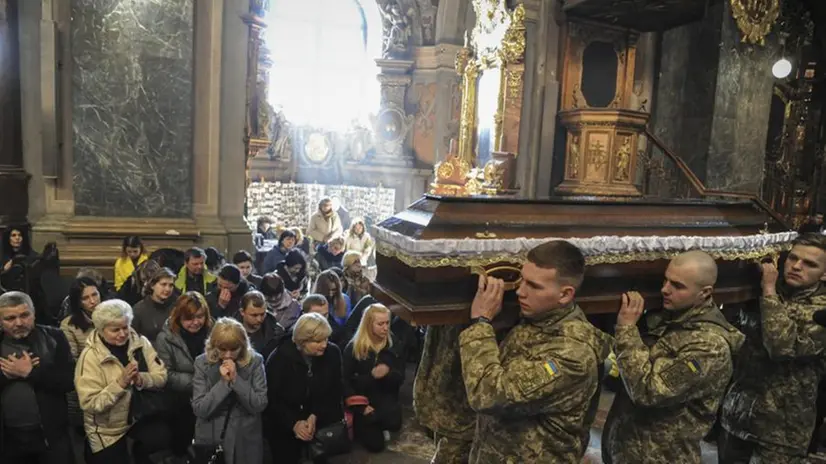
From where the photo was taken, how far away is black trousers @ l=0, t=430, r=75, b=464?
322 cm

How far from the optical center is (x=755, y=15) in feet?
25.4

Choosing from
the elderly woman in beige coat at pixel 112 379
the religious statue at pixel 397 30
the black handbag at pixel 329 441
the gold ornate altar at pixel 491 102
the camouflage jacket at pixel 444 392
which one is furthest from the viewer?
the religious statue at pixel 397 30

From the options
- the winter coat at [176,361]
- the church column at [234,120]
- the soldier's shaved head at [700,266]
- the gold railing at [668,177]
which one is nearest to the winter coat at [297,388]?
the winter coat at [176,361]

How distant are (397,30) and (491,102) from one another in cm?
471

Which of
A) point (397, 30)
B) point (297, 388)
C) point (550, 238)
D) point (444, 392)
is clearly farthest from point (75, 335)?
point (397, 30)

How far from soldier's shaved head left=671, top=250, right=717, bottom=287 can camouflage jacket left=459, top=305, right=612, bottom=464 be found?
1.48 ft

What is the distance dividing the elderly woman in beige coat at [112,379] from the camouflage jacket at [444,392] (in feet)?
5.42

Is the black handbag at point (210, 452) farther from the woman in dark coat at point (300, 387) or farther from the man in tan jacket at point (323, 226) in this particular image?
the man in tan jacket at point (323, 226)

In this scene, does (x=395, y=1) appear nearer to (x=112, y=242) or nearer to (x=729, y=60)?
(x=729, y=60)

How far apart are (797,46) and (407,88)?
24.2ft

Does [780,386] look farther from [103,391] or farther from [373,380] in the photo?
[103,391]

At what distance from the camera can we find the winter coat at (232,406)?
3.32 m

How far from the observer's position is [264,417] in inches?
148

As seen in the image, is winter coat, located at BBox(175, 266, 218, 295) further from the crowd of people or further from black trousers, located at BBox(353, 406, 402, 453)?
black trousers, located at BBox(353, 406, 402, 453)
